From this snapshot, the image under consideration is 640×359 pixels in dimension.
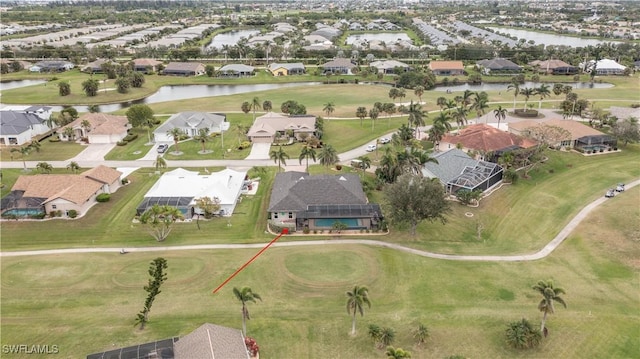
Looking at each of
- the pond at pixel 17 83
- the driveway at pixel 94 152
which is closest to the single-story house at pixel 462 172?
the driveway at pixel 94 152

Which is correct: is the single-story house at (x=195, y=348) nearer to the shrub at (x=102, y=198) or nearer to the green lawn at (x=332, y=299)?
the green lawn at (x=332, y=299)

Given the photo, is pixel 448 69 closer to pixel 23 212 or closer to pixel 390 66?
pixel 390 66

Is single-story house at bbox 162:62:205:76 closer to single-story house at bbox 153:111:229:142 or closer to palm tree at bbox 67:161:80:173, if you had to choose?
single-story house at bbox 153:111:229:142

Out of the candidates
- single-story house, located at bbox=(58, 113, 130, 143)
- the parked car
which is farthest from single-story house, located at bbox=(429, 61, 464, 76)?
single-story house, located at bbox=(58, 113, 130, 143)

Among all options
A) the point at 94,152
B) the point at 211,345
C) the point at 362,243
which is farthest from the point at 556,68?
the point at 211,345

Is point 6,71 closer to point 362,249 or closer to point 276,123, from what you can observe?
point 276,123

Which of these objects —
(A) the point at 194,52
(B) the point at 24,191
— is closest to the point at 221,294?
(B) the point at 24,191
